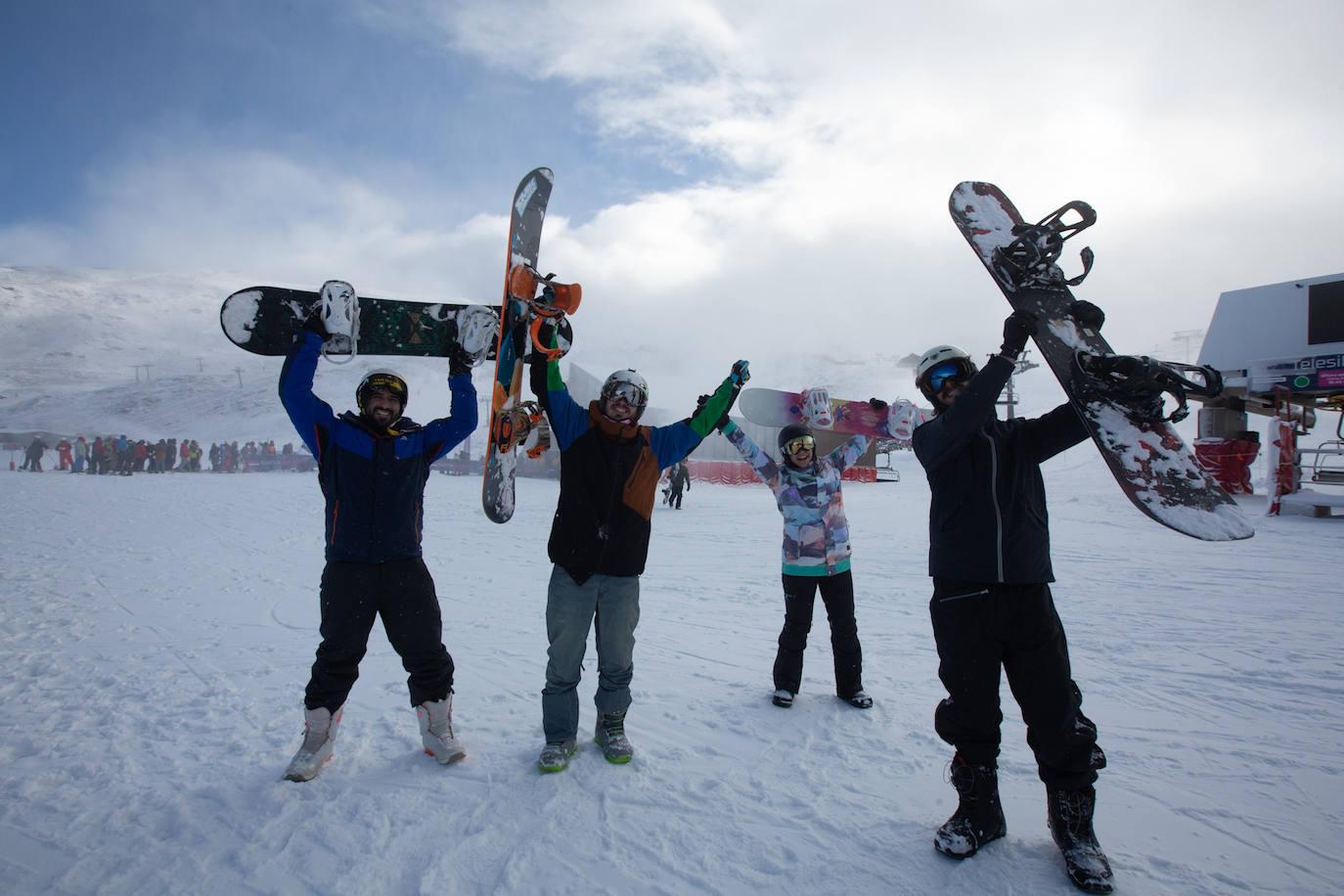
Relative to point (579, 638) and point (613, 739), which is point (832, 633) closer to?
point (613, 739)

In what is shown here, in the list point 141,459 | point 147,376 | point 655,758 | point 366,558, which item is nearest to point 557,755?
point 655,758

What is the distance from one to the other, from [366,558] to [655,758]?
1570 millimetres

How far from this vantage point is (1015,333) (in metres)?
2.16

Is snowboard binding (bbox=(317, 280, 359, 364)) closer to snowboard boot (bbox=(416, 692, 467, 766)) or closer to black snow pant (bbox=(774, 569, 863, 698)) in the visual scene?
snowboard boot (bbox=(416, 692, 467, 766))

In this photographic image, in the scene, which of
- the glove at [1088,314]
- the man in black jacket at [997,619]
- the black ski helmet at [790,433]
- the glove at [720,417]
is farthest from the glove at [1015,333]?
the black ski helmet at [790,433]

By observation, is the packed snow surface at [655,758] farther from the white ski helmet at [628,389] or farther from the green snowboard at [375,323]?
the green snowboard at [375,323]

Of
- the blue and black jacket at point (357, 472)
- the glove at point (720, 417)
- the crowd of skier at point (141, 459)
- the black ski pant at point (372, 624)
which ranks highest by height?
the glove at point (720, 417)

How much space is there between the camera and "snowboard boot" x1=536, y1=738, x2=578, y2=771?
8.71ft

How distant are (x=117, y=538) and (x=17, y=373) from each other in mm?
64601

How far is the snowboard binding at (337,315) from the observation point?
2.73m

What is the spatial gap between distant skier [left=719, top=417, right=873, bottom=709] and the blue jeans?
1.07 metres

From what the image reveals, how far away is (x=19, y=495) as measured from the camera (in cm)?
1520

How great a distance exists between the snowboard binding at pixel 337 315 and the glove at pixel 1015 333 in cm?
267

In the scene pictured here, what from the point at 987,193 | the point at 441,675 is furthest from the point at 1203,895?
the point at 987,193
